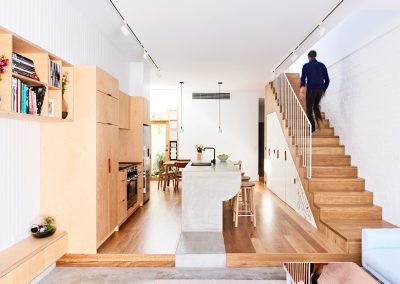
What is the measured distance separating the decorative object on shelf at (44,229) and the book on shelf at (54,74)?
1584 millimetres

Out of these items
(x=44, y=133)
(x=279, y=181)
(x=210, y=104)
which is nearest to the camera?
(x=44, y=133)

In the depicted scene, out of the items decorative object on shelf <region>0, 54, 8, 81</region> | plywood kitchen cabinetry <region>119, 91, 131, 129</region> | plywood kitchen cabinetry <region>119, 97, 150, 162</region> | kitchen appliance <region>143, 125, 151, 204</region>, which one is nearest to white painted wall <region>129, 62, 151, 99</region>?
plywood kitchen cabinetry <region>119, 97, 150, 162</region>

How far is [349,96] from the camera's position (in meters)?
5.63

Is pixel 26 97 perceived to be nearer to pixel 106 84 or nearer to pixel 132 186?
pixel 106 84

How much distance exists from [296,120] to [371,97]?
1829 mm

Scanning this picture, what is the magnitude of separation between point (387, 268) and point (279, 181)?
441cm

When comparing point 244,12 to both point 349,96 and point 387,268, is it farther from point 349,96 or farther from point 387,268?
point 387,268

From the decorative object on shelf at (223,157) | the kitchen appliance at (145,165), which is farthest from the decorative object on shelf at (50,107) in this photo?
the decorative object on shelf at (223,157)

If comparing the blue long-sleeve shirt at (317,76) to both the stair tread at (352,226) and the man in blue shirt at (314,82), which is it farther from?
the stair tread at (352,226)

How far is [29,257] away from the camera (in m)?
2.94

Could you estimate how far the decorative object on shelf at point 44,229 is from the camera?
3.41 m

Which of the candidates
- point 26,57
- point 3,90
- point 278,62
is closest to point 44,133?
point 26,57

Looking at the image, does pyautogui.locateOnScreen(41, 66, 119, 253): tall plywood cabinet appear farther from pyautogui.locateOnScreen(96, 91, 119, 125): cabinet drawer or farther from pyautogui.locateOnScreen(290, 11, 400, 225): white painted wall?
pyautogui.locateOnScreen(290, 11, 400, 225): white painted wall

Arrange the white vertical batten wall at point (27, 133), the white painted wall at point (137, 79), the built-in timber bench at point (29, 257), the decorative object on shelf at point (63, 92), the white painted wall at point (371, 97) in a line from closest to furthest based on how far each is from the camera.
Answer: the built-in timber bench at point (29, 257) < the white vertical batten wall at point (27, 133) < the decorative object on shelf at point (63, 92) < the white painted wall at point (371, 97) < the white painted wall at point (137, 79)
